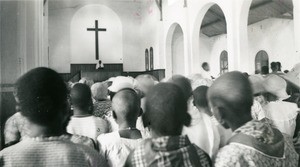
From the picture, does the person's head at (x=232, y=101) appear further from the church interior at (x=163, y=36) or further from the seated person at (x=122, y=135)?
the church interior at (x=163, y=36)

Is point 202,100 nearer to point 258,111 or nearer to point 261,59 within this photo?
point 258,111

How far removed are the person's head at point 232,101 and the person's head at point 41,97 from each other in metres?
0.87

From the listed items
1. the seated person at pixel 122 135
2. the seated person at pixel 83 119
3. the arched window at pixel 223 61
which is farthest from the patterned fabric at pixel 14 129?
the arched window at pixel 223 61

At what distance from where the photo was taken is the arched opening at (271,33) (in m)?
11.4

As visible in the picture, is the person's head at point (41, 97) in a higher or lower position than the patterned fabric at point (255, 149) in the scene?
higher

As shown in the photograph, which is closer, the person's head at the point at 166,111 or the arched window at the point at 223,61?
Result: the person's head at the point at 166,111

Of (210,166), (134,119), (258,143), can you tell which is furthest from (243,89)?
(134,119)

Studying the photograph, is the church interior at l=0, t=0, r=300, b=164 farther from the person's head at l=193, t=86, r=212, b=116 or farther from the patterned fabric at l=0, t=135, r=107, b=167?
the patterned fabric at l=0, t=135, r=107, b=167

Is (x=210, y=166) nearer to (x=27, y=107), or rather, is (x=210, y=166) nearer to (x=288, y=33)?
(x=27, y=107)

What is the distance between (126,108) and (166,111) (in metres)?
0.79

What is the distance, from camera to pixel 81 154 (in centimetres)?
158

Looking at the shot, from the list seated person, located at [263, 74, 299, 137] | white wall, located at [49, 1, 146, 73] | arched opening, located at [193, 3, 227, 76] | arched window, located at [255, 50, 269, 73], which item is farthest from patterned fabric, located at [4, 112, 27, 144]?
white wall, located at [49, 1, 146, 73]

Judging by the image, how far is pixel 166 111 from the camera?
162 centimetres

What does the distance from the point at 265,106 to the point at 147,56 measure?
1442 cm
